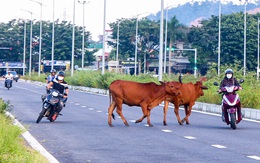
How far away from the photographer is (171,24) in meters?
110

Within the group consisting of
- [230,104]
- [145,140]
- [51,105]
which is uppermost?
[230,104]

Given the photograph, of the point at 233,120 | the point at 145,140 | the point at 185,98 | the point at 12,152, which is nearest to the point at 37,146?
the point at 145,140

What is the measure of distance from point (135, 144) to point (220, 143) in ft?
6.24

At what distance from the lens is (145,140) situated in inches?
716

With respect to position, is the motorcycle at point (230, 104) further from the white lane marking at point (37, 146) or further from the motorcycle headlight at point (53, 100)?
the white lane marking at point (37, 146)

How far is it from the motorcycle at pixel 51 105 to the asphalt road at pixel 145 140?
22 cm

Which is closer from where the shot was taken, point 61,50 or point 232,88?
point 232,88

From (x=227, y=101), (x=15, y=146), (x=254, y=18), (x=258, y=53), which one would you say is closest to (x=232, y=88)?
(x=227, y=101)

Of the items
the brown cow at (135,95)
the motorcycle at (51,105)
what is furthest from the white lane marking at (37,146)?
the motorcycle at (51,105)

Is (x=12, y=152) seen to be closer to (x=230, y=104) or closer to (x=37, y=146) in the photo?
(x=37, y=146)

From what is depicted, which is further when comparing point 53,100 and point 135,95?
point 53,100

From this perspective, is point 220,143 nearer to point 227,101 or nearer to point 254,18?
point 227,101

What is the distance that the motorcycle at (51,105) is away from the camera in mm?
23572

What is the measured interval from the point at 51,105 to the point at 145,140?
6.20 metres
